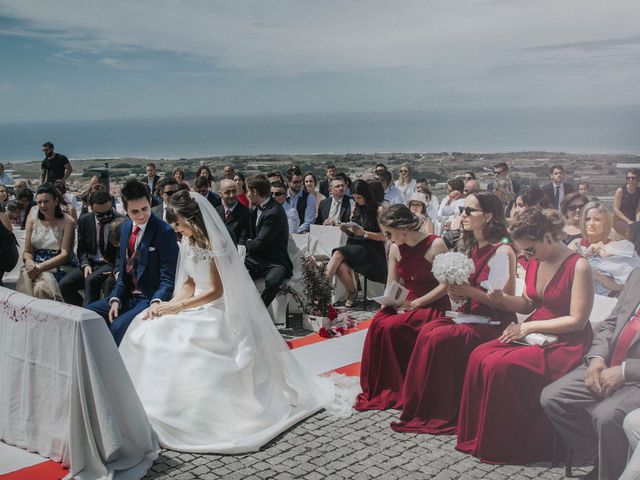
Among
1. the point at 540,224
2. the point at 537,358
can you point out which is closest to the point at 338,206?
the point at 540,224

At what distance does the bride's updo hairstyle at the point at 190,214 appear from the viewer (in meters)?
5.51

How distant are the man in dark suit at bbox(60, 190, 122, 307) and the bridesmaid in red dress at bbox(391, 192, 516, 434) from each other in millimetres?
3706

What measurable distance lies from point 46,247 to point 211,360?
3775 millimetres

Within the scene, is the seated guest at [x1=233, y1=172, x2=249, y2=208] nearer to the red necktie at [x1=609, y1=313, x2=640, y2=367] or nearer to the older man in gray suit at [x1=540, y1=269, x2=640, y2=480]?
the older man in gray suit at [x1=540, y1=269, x2=640, y2=480]

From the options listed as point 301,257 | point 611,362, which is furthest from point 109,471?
point 301,257

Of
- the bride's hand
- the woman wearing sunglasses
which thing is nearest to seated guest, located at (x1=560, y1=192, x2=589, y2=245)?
the woman wearing sunglasses

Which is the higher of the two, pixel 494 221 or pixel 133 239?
pixel 494 221

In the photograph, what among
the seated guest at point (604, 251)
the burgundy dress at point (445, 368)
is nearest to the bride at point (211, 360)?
the burgundy dress at point (445, 368)

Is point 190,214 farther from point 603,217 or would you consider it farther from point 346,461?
point 603,217

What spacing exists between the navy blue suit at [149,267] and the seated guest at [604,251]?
3602mm

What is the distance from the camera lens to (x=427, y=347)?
5.17 meters

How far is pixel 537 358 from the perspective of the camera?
4.59 metres

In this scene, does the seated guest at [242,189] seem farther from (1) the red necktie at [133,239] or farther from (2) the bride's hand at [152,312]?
(2) the bride's hand at [152,312]

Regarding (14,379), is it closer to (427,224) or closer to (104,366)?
(104,366)
